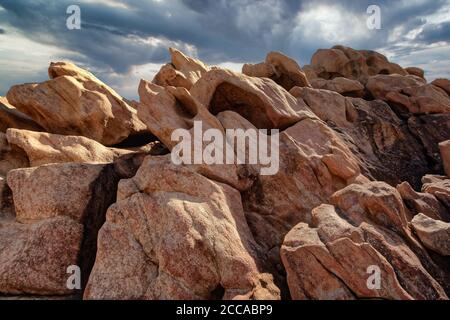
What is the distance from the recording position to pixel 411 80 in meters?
42.3

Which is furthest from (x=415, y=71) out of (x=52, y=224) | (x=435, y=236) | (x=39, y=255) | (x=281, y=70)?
(x=39, y=255)

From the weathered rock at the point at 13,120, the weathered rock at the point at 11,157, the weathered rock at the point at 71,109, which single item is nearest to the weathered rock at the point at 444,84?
the weathered rock at the point at 71,109

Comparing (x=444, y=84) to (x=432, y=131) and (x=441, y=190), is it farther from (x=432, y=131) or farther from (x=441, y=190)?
(x=441, y=190)

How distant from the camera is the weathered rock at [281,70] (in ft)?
129

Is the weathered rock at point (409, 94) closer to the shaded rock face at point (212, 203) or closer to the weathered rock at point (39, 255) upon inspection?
the shaded rock face at point (212, 203)

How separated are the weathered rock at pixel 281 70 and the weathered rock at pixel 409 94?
10.3 metres

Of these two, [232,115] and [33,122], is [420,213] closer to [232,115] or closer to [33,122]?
[232,115]

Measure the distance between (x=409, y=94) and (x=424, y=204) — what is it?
23897 mm

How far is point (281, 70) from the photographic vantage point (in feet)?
134

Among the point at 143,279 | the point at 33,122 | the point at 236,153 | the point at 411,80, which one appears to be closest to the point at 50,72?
the point at 33,122

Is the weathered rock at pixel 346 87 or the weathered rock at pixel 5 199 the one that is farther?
the weathered rock at pixel 346 87
